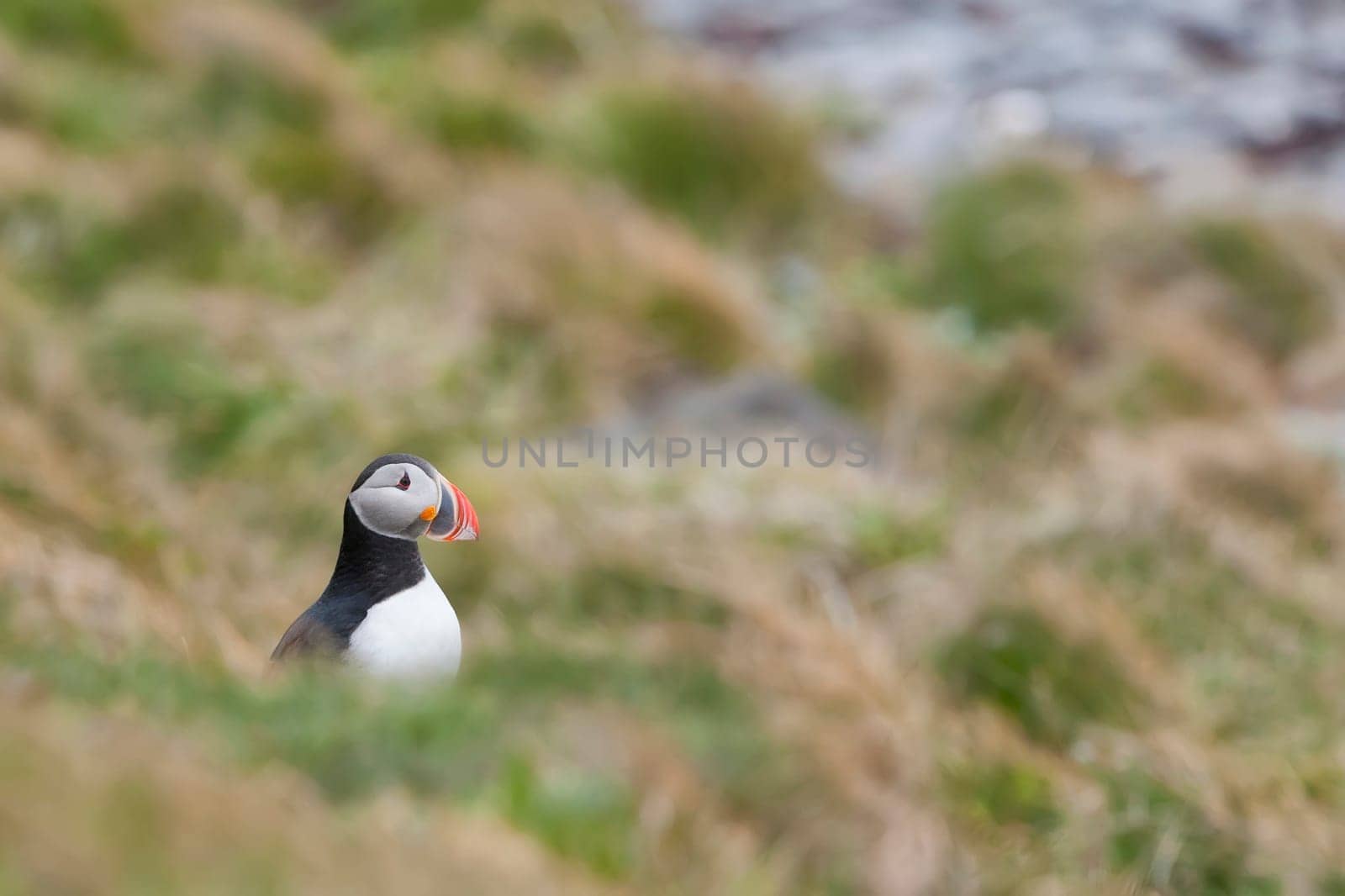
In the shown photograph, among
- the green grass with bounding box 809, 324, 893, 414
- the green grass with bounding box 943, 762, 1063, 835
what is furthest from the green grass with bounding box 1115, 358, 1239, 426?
the green grass with bounding box 943, 762, 1063, 835

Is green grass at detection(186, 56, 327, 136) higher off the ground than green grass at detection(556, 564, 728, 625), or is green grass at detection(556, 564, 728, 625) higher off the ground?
green grass at detection(186, 56, 327, 136)

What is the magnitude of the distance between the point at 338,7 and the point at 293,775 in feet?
36.7

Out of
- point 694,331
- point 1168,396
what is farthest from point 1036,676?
point 1168,396

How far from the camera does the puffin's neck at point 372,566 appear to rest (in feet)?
5.75

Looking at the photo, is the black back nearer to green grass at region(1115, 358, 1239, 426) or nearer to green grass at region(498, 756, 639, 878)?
green grass at region(498, 756, 639, 878)

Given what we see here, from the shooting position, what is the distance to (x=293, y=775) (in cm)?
176

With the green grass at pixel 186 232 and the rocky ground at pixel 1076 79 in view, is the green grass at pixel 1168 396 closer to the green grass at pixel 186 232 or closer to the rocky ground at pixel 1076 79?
the rocky ground at pixel 1076 79

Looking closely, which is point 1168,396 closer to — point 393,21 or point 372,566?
point 372,566

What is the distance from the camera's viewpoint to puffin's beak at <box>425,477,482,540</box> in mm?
1631

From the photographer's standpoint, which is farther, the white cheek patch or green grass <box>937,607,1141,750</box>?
green grass <box>937,607,1141,750</box>

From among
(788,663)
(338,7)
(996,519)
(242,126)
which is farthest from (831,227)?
(788,663)

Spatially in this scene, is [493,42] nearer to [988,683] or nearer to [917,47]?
[917,47]

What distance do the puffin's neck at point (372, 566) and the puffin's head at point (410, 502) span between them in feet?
0.05

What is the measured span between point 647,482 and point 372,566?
3.29 meters
